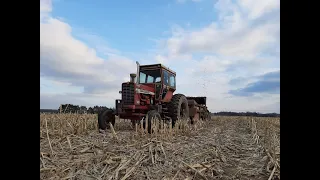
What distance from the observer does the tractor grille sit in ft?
32.4

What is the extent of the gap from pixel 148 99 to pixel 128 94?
39.1 inches

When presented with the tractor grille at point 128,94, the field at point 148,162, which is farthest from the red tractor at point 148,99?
the field at point 148,162

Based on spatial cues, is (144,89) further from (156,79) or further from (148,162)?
(148,162)

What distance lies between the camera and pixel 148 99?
10625 millimetres

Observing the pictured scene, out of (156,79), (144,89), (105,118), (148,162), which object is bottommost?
(148,162)

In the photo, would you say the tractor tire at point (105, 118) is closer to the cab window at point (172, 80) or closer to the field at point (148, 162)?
the field at point (148, 162)

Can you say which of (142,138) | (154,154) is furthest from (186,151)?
(142,138)

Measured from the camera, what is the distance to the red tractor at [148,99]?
32.3ft

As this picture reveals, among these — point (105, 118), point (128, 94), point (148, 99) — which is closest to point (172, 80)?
point (148, 99)

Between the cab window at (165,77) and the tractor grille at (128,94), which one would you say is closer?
the tractor grille at (128,94)

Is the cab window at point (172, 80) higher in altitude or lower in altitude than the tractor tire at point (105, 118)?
higher
